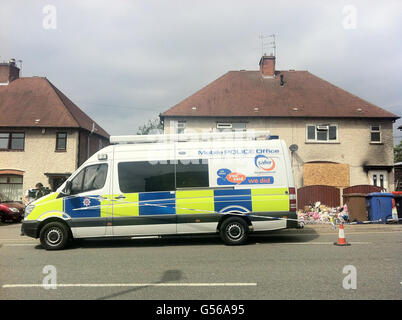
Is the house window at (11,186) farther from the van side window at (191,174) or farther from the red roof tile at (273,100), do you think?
the van side window at (191,174)

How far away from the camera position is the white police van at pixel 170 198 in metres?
8.63

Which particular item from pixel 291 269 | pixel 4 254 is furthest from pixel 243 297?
pixel 4 254

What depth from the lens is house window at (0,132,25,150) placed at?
73.6ft

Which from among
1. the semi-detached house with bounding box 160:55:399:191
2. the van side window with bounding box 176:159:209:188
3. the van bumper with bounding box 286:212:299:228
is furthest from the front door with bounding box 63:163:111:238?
the semi-detached house with bounding box 160:55:399:191

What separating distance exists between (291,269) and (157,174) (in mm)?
4210

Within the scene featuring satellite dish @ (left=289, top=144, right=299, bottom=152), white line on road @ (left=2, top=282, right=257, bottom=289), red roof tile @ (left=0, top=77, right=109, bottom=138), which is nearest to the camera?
white line on road @ (left=2, top=282, right=257, bottom=289)

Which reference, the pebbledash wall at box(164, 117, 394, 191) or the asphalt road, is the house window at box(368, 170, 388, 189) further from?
the asphalt road

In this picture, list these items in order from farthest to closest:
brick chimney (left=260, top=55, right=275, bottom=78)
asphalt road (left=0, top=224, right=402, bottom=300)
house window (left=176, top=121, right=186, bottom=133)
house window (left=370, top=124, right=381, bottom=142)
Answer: brick chimney (left=260, top=55, right=275, bottom=78)
house window (left=370, top=124, right=381, bottom=142)
house window (left=176, top=121, right=186, bottom=133)
asphalt road (left=0, top=224, right=402, bottom=300)

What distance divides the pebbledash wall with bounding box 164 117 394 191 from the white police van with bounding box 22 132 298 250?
12564 mm

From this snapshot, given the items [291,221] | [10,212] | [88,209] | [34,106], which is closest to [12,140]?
[34,106]

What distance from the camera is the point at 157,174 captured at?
879 cm

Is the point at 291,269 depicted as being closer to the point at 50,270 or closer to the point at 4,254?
the point at 50,270

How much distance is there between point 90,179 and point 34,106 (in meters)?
18.2

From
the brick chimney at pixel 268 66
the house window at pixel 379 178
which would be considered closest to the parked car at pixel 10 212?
the brick chimney at pixel 268 66
